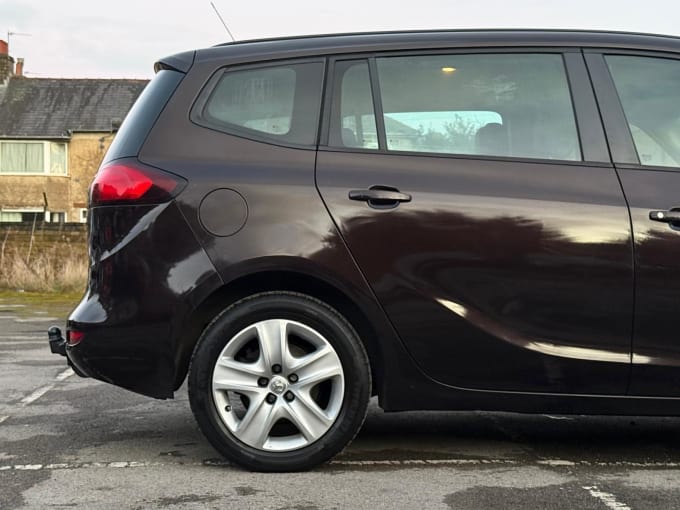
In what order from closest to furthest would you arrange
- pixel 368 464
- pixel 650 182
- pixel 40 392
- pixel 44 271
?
pixel 650 182, pixel 368 464, pixel 40 392, pixel 44 271

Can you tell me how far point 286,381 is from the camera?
3.75 metres

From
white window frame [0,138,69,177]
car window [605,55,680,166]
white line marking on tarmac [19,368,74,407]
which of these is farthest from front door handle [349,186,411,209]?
white window frame [0,138,69,177]

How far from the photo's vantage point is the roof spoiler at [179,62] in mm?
4090

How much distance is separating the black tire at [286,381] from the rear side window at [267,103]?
0.74m

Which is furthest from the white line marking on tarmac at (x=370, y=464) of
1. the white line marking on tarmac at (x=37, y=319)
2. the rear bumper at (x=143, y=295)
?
the white line marking on tarmac at (x=37, y=319)

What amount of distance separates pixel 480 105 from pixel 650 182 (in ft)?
2.59

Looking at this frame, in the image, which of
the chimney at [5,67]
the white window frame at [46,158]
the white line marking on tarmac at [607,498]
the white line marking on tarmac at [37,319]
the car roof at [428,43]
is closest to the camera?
the white line marking on tarmac at [607,498]

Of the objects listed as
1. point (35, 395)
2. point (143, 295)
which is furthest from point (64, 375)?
point (143, 295)

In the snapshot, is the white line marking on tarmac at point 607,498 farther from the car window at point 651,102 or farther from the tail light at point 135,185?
the tail light at point 135,185

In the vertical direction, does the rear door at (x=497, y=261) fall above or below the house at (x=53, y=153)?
below

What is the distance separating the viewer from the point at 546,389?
3.80 metres

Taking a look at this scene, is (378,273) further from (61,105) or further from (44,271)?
(61,105)

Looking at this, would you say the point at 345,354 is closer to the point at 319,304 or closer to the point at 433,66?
the point at 319,304

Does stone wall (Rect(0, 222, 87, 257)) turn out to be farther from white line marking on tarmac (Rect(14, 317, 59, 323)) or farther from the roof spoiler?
the roof spoiler
